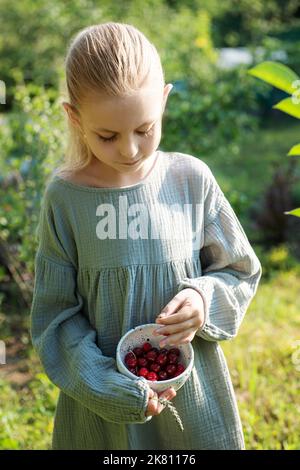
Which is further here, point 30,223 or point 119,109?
point 30,223

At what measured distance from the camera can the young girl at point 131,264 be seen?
1468 millimetres

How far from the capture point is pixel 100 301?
1.63m

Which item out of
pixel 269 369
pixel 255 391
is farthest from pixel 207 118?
pixel 255 391

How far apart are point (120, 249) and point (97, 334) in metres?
0.25

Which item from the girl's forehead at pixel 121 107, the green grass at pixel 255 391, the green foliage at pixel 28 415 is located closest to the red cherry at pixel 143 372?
the girl's forehead at pixel 121 107

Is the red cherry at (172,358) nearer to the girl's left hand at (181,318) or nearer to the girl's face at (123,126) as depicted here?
the girl's left hand at (181,318)

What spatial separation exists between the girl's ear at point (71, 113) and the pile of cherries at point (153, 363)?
576 millimetres

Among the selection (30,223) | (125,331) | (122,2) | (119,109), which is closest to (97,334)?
(125,331)

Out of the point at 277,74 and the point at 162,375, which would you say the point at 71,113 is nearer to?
the point at 277,74

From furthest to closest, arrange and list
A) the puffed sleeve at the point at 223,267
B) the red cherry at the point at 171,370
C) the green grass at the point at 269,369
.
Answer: the green grass at the point at 269,369
the puffed sleeve at the point at 223,267
the red cherry at the point at 171,370

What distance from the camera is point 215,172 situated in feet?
22.4

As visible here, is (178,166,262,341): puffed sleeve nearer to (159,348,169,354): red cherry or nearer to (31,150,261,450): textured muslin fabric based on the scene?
(31,150,261,450): textured muslin fabric

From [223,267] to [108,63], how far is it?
0.64 meters
